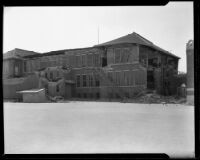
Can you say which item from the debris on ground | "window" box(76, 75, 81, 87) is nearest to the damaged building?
"window" box(76, 75, 81, 87)

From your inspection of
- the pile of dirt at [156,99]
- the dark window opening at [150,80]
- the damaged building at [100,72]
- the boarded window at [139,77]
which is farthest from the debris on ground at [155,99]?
the boarded window at [139,77]

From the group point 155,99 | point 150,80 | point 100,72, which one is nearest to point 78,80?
point 100,72

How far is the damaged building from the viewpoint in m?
9.09

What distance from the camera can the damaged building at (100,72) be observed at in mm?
9094

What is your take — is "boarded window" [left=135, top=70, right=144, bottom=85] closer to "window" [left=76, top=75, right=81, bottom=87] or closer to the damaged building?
the damaged building

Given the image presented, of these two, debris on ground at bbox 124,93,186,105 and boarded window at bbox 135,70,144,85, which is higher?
boarded window at bbox 135,70,144,85

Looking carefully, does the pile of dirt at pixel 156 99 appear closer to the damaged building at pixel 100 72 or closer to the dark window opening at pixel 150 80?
the damaged building at pixel 100 72

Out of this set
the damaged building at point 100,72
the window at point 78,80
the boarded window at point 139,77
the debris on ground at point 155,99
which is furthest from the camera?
the boarded window at point 139,77

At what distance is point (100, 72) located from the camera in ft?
Answer: 31.9

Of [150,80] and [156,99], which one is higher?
[150,80]

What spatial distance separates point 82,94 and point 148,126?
4728 millimetres

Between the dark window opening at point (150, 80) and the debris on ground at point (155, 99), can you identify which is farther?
the dark window opening at point (150, 80)

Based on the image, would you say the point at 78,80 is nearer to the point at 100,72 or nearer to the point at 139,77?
the point at 100,72
